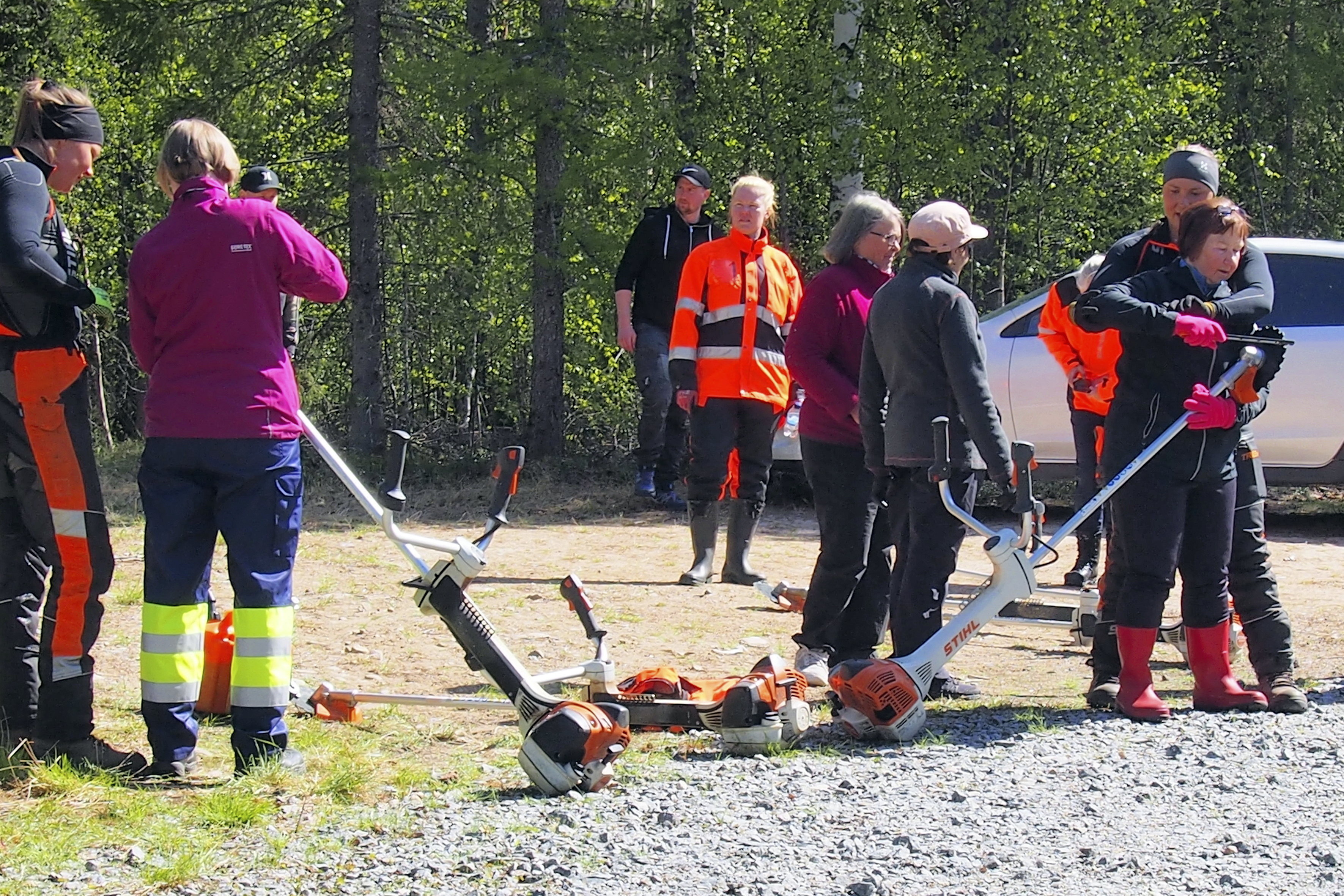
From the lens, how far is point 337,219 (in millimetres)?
14836

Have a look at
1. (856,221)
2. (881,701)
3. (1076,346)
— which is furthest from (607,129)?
(881,701)

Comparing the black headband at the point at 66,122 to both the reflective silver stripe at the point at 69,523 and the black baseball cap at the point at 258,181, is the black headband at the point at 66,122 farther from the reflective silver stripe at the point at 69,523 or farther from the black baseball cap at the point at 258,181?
the black baseball cap at the point at 258,181

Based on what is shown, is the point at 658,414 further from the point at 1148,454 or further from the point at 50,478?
the point at 50,478

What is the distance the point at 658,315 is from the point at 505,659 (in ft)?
21.0

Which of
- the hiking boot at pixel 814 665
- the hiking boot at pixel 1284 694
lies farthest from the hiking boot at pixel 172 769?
the hiking boot at pixel 1284 694

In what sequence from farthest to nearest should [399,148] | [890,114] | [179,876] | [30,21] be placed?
[30,21] < [399,148] < [890,114] < [179,876]

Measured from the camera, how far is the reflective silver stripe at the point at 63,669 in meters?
4.91

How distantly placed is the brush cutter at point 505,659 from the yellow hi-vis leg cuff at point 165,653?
657 millimetres

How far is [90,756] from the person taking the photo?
4879mm

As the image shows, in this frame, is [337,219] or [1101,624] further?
[337,219]

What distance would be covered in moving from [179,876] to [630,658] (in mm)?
Answer: 3143

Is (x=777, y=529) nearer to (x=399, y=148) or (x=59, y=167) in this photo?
(x=399, y=148)

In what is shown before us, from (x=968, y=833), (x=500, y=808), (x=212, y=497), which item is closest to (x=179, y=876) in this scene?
(x=500, y=808)

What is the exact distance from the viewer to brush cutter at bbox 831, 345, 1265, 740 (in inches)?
205
